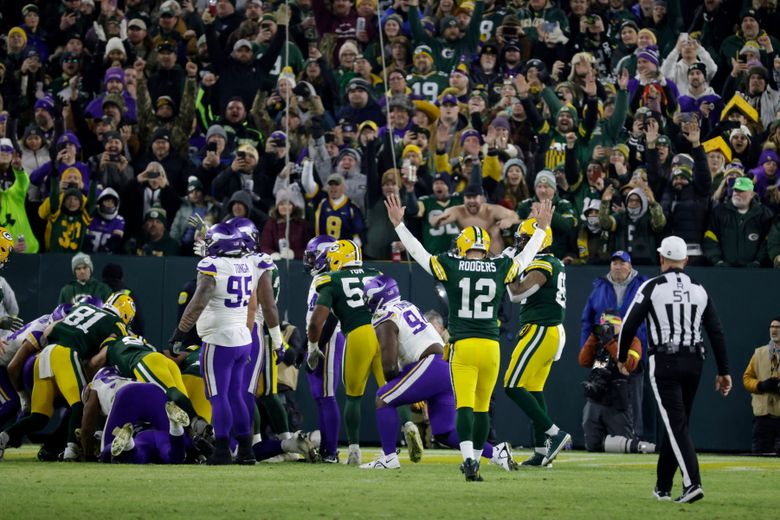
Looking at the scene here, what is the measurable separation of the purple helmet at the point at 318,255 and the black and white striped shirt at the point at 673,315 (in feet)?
13.7

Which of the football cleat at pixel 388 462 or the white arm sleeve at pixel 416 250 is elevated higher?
the white arm sleeve at pixel 416 250

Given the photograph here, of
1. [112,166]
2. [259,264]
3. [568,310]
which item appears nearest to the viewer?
[259,264]

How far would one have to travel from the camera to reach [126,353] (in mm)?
12984

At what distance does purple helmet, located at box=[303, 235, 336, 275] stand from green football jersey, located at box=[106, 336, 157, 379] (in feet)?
5.75

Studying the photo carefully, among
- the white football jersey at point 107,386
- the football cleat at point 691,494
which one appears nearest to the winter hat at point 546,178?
the white football jersey at point 107,386

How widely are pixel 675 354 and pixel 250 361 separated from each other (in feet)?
16.4

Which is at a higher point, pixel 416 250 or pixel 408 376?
pixel 416 250

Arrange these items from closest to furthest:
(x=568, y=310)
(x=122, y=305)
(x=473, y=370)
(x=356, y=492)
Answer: (x=356, y=492), (x=473, y=370), (x=122, y=305), (x=568, y=310)

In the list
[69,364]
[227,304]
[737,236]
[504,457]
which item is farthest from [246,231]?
[737,236]

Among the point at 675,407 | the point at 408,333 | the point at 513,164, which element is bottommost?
the point at 675,407

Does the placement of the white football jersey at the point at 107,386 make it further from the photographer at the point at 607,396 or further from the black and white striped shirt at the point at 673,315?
the photographer at the point at 607,396

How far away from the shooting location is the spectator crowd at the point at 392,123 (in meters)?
17.1

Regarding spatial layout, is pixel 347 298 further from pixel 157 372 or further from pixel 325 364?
pixel 157 372

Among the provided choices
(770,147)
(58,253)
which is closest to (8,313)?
(58,253)
